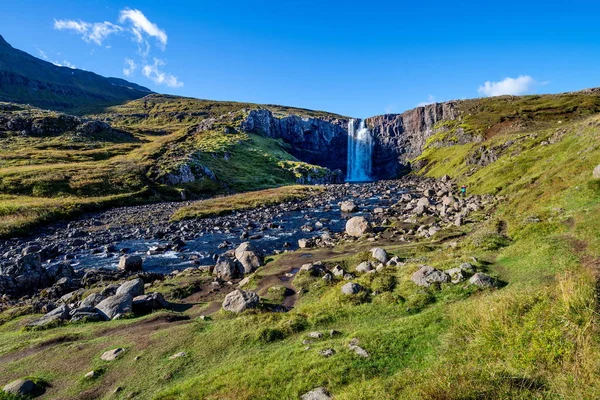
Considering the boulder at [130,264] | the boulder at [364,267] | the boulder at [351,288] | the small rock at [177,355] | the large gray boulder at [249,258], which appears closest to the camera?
the small rock at [177,355]

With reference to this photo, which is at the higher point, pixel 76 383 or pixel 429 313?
pixel 429 313

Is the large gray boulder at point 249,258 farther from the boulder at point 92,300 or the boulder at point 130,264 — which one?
the boulder at point 92,300

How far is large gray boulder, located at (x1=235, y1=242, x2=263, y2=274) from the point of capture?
31.1 m

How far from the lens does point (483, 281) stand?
16.7 m

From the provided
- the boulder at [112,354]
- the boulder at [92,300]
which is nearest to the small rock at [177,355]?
the boulder at [112,354]

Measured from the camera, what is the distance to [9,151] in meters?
102

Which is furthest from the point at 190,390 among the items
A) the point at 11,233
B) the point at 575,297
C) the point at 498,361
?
the point at 11,233

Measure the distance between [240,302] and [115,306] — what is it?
8.49 meters

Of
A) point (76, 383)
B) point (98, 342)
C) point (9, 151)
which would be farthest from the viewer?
point (9, 151)

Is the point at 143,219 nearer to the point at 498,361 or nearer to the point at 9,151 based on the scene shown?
the point at 498,361

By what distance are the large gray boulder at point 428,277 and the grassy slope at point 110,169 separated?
57.4 meters

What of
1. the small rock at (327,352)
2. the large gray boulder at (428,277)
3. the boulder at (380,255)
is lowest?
the boulder at (380,255)

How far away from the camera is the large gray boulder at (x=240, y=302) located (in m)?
19.5

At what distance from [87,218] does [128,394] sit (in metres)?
60.1
